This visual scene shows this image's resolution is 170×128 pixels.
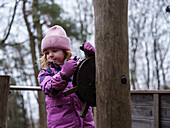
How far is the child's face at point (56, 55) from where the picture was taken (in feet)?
6.78

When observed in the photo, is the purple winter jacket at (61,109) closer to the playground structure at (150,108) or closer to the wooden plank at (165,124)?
the playground structure at (150,108)

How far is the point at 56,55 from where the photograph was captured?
2.08m

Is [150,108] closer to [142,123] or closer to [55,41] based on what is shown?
[142,123]

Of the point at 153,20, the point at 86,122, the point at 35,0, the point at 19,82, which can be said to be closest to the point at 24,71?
the point at 19,82

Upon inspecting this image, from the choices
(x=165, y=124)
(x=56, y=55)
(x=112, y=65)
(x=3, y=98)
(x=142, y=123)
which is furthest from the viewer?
(x=142, y=123)

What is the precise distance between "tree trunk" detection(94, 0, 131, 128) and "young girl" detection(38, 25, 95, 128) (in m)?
0.20

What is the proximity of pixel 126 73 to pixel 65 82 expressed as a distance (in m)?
0.45

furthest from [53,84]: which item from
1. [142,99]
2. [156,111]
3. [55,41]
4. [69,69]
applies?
[142,99]

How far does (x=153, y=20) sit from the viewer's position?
27.0ft

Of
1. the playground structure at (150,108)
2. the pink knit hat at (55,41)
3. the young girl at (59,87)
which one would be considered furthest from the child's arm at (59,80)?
the playground structure at (150,108)

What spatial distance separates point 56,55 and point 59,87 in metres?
0.47

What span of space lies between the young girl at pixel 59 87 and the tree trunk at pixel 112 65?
196 mm

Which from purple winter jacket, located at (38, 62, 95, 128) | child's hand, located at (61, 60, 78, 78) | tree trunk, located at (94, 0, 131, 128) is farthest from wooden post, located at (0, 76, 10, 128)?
tree trunk, located at (94, 0, 131, 128)

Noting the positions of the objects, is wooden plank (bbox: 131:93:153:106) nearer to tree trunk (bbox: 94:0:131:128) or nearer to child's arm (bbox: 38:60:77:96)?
tree trunk (bbox: 94:0:131:128)
